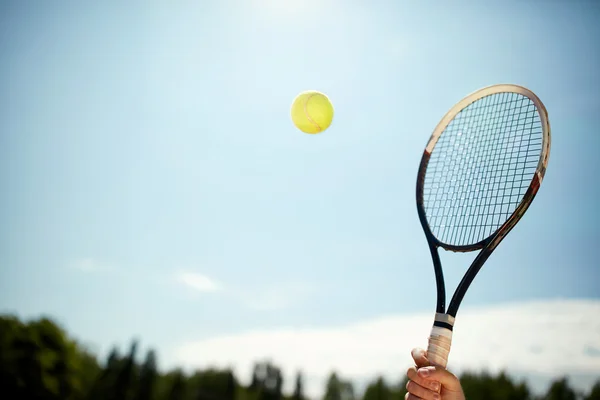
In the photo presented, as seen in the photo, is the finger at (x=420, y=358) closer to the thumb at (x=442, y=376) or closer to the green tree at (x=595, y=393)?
the thumb at (x=442, y=376)

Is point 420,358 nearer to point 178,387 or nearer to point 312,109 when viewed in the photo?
point 312,109

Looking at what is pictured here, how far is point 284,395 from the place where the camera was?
44.7 m

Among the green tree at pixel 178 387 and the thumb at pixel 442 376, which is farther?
the green tree at pixel 178 387

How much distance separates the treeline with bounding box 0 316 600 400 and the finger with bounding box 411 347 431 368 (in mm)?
34506

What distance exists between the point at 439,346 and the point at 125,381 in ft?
131

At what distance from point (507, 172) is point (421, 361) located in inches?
78.1

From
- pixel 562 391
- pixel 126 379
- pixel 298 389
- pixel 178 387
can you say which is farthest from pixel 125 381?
pixel 562 391

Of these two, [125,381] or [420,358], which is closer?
[420,358]

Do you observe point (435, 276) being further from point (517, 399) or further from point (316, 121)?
point (517, 399)

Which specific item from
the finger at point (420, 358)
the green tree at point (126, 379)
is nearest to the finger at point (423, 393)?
the finger at point (420, 358)

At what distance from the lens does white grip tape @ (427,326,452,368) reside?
9.18 ft

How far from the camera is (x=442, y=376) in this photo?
257 cm

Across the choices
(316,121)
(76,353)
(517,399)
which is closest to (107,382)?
(76,353)

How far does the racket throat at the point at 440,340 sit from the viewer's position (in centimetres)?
280
